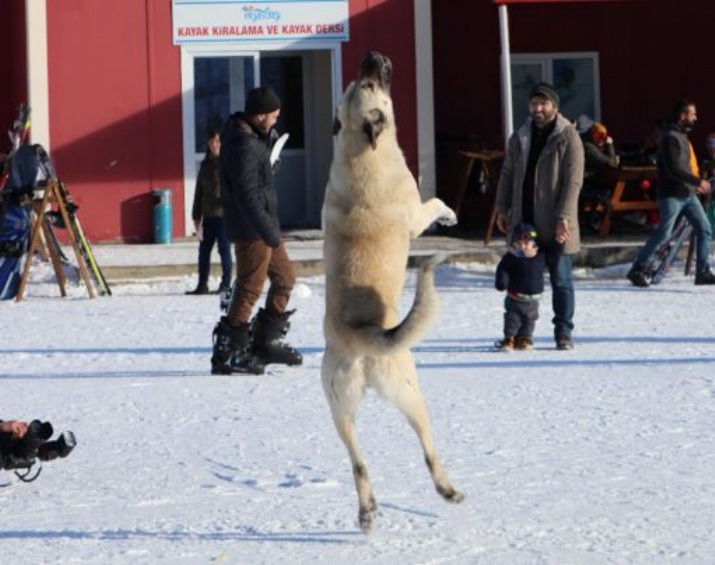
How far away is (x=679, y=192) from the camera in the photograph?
15.5 metres

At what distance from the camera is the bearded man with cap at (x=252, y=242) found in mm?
10633

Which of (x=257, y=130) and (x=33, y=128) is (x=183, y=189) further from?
(x=257, y=130)

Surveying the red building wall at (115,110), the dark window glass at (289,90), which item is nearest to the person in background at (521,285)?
the red building wall at (115,110)

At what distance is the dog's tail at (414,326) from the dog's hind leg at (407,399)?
110mm

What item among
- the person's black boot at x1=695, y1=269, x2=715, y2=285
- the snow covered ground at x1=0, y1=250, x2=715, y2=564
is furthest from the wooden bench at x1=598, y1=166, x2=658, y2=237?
the snow covered ground at x1=0, y1=250, x2=715, y2=564

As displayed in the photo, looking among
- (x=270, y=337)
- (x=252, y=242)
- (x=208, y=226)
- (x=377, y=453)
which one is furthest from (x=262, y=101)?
(x=208, y=226)

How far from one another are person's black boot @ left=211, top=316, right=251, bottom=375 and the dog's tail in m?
4.16

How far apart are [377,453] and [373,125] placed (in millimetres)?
2005

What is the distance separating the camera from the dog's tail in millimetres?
6605

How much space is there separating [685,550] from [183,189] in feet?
45.0

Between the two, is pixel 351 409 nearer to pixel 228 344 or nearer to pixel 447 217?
pixel 447 217

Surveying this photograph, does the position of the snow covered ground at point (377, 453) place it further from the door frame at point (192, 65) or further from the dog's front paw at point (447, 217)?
the door frame at point (192, 65)

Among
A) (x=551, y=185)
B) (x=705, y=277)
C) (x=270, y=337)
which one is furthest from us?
(x=705, y=277)

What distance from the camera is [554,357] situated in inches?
449
